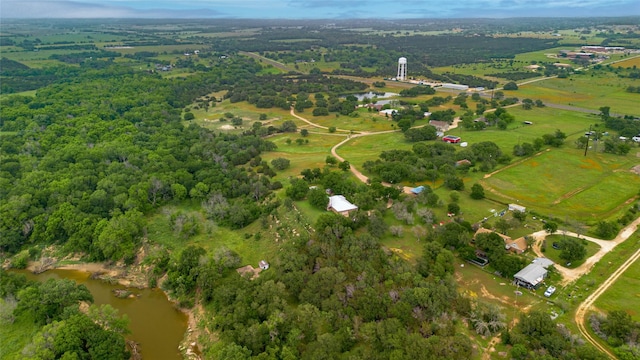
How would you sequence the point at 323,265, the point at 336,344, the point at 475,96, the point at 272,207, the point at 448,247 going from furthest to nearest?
the point at 475,96, the point at 272,207, the point at 448,247, the point at 323,265, the point at 336,344

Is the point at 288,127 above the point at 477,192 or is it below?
above

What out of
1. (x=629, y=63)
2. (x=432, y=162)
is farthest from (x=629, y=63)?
(x=432, y=162)

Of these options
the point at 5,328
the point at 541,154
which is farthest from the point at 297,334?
the point at 541,154

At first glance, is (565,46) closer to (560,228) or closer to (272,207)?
(560,228)

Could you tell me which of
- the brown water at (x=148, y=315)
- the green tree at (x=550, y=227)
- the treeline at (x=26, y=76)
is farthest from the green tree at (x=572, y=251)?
the treeline at (x=26, y=76)

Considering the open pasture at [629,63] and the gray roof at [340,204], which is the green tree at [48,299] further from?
the open pasture at [629,63]

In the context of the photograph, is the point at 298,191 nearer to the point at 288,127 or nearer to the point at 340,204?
the point at 340,204
